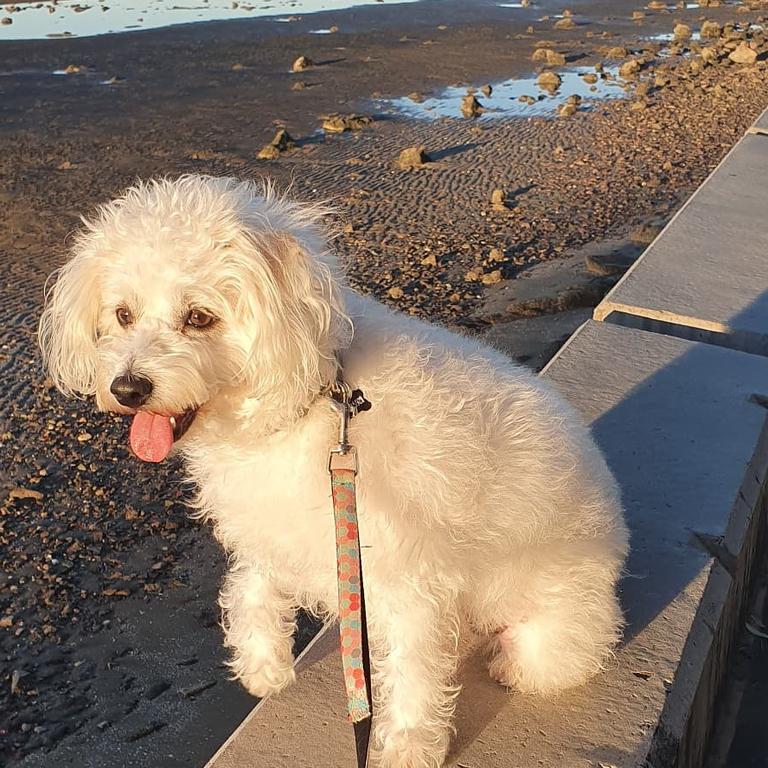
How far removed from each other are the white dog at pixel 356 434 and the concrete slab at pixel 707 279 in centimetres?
264

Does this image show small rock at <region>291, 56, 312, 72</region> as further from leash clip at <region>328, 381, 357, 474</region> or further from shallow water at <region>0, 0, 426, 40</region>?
leash clip at <region>328, 381, 357, 474</region>

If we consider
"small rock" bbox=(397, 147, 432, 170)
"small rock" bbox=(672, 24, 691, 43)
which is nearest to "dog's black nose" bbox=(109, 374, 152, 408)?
"small rock" bbox=(397, 147, 432, 170)

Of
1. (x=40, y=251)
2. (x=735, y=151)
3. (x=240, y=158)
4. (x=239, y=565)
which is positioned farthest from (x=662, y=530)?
(x=240, y=158)

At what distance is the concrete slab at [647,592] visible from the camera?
3266mm

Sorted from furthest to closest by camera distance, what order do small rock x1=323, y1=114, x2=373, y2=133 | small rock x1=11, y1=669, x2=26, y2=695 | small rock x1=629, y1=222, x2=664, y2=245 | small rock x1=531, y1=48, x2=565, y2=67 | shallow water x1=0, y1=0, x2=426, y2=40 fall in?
shallow water x1=0, y1=0, x2=426, y2=40 → small rock x1=531, y1=48, x2=565, y2=67 → small rock x1=323, y1=114, x2=373, y2=133 → small rock x1=629, y1=222, x2=664, y2=245 → small rock x1=11, y1=669, x2=26, y2=695

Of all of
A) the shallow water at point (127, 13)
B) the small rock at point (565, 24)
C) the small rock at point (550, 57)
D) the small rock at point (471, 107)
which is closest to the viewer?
the small rock at point (471, 107)

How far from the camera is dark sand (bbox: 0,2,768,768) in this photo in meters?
4.56

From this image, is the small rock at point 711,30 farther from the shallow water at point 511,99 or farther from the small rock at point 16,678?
the small rock at point 16,678

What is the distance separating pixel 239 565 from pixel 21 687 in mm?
1406

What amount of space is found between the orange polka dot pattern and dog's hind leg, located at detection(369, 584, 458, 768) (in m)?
0.19

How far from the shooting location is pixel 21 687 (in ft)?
14.5

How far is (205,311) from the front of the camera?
281 cm

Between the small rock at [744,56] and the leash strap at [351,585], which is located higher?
the leash strap at [351,585]

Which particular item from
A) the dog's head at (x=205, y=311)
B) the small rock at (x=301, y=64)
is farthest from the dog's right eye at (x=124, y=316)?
the small rock at (x=301, y=64)
